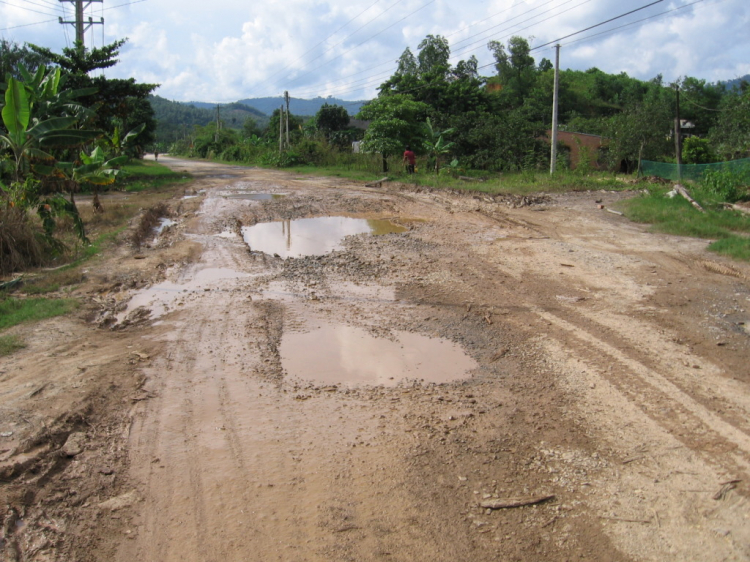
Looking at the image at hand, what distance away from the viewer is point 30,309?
6.91m

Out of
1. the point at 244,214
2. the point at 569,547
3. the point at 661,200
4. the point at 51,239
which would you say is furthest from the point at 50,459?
the point at 661,200

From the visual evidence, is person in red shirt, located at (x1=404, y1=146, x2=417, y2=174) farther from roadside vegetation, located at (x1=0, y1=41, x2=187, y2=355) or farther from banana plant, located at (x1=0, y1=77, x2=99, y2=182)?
banana plant, located at (x1=0, y1=77, x2=99, y2=182)

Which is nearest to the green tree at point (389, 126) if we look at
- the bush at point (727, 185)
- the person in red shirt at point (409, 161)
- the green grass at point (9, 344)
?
the person in red shirt at point (409, 161)

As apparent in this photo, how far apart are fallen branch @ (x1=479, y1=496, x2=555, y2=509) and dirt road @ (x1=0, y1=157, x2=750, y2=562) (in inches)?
0.5

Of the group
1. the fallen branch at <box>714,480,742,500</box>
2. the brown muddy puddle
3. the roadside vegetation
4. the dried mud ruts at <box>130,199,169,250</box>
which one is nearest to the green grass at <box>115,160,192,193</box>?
the dried mud ruts at <box>130,199,169,250</box>

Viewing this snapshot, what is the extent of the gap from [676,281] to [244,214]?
1062 cm

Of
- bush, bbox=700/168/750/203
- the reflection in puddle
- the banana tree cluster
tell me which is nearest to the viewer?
the reflection in puddle

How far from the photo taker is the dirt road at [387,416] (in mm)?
3227

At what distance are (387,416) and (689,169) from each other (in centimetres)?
1994

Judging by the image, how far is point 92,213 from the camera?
15.6 meters

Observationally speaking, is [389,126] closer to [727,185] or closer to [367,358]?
[727,185]

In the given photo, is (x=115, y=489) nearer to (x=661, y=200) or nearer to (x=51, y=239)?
(x=51, y=239)

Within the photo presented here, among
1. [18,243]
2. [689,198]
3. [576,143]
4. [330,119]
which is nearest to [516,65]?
[330,119]

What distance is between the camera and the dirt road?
3.23 meters
